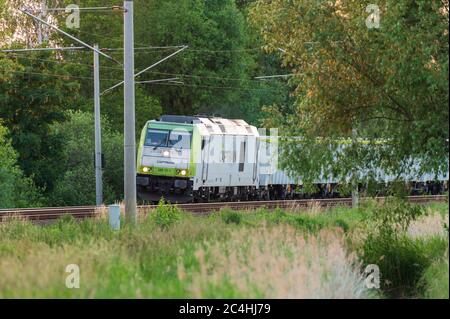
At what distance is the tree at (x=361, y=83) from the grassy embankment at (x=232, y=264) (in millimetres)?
1367

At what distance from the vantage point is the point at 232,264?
45.3ft

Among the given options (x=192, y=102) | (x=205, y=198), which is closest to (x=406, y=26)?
(x=205, y=198)

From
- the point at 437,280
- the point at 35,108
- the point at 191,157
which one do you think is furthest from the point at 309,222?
the point at 35,108

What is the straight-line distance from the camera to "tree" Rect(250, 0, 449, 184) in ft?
58.3

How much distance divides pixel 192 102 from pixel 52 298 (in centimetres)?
5263

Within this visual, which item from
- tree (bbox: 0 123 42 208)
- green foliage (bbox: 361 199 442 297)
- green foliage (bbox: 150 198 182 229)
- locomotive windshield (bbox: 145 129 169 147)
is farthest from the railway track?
green foliage (bbox: 361 199 442 297)

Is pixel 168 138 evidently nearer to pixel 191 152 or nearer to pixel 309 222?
pixel 191 152

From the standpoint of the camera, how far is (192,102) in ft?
211

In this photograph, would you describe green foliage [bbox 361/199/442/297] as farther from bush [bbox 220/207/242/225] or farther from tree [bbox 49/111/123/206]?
tree [bbox 49/111/123/206]

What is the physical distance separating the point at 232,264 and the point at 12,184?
26.9m

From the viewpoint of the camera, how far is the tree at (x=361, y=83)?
1777cm

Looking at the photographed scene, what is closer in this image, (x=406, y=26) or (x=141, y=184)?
(x=406, y=26)

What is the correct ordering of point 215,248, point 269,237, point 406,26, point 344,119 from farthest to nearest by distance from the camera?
1. point 344,119
2. point 406,26
3. point 269,237
4. point 215,248
